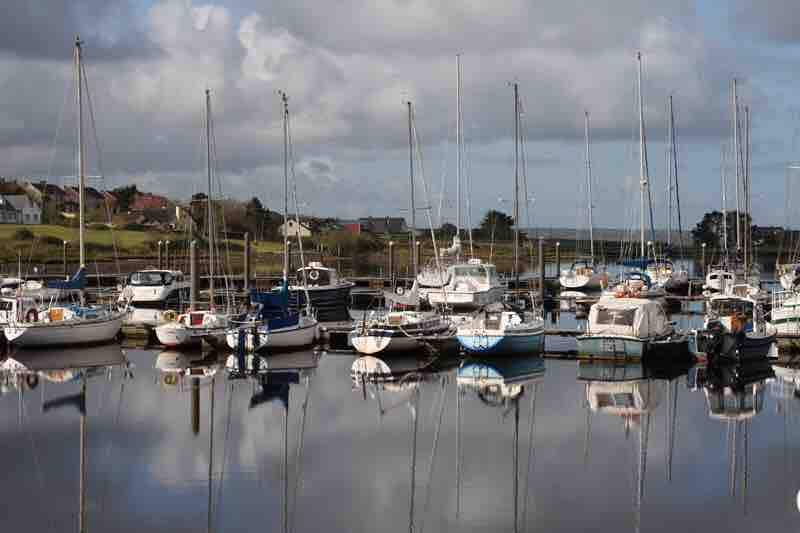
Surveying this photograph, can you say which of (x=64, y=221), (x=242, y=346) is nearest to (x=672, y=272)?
(x=242, y=346)

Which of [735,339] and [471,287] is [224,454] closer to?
[735,339]

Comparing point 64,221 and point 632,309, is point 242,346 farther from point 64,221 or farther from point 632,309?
point 64,221

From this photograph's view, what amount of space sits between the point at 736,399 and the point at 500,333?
9108mm

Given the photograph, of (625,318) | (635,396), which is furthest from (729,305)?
(635,396)

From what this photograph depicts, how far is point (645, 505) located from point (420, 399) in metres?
11.7

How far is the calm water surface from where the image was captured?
65.8ft

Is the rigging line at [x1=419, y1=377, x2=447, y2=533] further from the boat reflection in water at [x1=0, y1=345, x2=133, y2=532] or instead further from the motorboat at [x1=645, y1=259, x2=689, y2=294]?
the motorboat at [x1=645, y1=259, x2=689, y2=294]

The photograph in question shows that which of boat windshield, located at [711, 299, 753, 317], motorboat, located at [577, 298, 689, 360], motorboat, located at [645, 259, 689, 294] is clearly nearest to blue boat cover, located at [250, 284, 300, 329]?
motorboat, located at [577, 298, 689, 360]

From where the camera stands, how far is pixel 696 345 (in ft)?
124

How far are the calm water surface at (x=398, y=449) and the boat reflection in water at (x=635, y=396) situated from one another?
9cm

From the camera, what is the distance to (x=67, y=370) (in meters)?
37.2

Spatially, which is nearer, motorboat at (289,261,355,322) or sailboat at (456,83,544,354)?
sailboat at (456,83,544,354)

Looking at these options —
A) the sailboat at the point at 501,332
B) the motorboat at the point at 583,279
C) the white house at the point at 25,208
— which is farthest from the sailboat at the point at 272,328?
the white house at the point at 25,208

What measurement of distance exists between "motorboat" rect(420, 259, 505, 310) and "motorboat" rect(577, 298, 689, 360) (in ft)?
60.8
